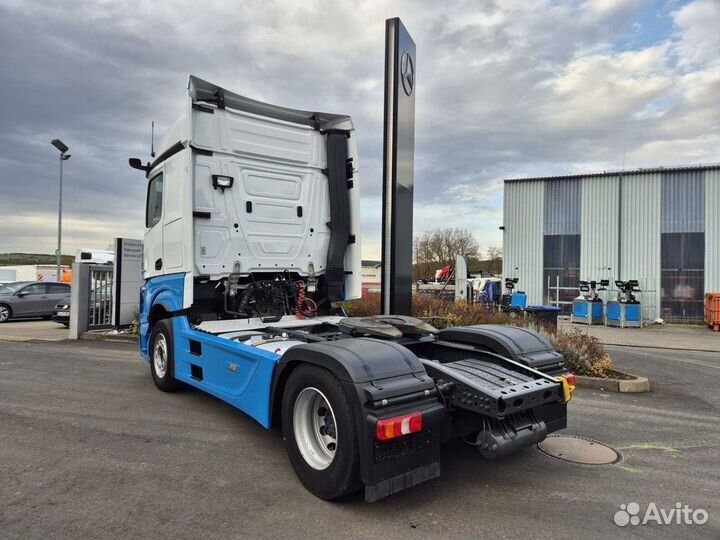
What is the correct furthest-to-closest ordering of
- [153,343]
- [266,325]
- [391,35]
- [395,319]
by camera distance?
[391,35] < [153,343] < [266,325] < [395,319]

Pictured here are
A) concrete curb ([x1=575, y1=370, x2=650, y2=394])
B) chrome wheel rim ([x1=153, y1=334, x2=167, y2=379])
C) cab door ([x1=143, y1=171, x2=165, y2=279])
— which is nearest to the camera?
chrome wheel rim ([x1=153, y1=334, x2=167, y2=379])

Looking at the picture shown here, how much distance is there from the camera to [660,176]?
20.4m

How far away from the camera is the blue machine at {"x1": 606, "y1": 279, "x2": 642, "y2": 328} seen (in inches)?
707

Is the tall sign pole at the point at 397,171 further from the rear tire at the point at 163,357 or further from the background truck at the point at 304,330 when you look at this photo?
the rear tire at the point at 163,357

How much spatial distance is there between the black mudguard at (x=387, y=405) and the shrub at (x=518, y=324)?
2563 millimetres

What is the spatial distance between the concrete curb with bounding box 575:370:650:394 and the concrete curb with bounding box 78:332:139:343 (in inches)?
385

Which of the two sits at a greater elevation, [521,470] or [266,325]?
[266,325]

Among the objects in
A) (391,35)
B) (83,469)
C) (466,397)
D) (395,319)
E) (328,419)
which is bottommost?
(83,469)

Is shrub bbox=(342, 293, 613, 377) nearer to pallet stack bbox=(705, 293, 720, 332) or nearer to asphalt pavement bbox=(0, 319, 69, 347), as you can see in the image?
asphalt pavement bbox=(0, 319, 69, 347)

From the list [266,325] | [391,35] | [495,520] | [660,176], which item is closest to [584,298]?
[660,176]

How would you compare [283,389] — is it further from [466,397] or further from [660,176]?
[660,176]

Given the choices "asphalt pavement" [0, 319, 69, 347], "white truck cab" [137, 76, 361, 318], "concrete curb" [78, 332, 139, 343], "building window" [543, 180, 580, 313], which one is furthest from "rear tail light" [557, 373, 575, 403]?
"building window" [543, 180, 580, 313]

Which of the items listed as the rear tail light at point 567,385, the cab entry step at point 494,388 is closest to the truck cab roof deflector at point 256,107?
the cab entry step at point 494,388

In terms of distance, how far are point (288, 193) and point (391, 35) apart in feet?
9.95
